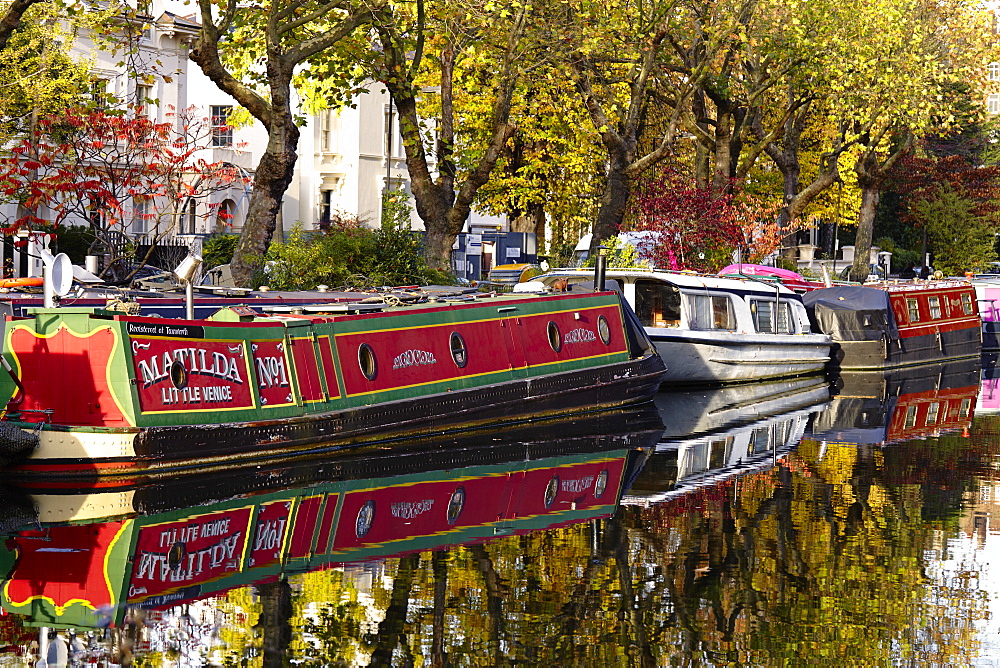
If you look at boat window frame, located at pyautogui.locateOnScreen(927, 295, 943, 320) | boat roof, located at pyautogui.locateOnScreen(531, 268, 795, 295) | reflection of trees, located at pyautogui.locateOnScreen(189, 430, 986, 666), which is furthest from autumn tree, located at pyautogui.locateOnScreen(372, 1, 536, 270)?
reflection of trees, located at pyautogui.locateOnScreen(189, 430, 986, 666)

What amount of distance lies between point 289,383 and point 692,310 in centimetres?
1315

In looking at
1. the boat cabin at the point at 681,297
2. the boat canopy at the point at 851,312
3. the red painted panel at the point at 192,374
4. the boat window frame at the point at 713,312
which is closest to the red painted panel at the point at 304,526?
the red painted panel at the point at 192,374

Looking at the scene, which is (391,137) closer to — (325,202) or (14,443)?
(325,202)

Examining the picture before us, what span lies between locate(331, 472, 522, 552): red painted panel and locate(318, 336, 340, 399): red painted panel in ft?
8.59

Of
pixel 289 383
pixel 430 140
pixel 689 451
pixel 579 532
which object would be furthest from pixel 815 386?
pixel 579 532

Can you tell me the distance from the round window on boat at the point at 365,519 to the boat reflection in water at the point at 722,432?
2768 millimetres

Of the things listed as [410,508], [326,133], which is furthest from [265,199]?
[326,133]

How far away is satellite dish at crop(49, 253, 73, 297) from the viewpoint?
16891mm

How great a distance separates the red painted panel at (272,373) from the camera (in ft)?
57.9

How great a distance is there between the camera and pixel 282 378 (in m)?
18.0

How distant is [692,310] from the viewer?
1161 inches

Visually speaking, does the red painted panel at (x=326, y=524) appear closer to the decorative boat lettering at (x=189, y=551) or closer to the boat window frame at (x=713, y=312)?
the decorative boat lettering at (x=189, y=551)

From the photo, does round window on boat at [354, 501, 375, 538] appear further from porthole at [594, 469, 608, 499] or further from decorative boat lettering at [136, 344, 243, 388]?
decorative boat lettering at [136, 344, 243, 388]

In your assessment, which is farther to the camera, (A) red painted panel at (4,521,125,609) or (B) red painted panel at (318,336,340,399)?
(B) red painted panel at (318,336,340,399)
